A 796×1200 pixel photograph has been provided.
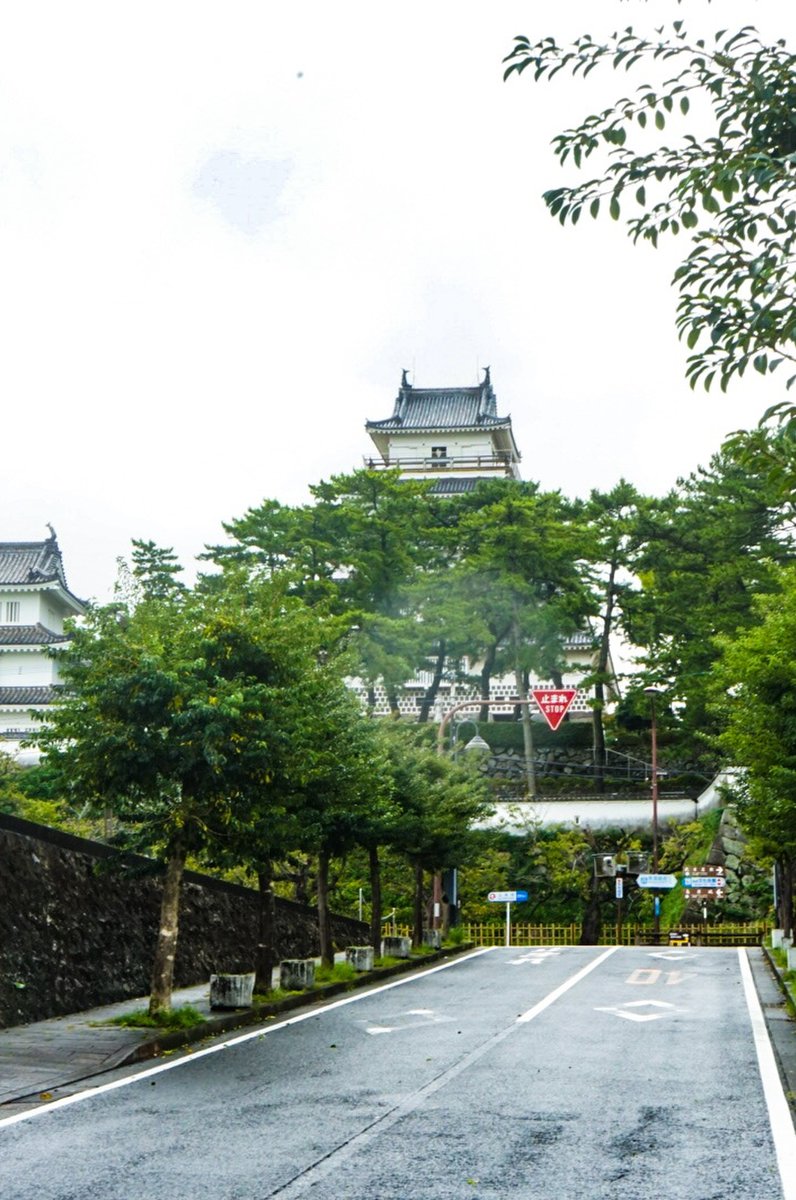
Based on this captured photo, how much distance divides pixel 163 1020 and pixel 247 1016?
2.02 metres

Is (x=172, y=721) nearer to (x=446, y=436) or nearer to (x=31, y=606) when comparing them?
(x=31, y=606)

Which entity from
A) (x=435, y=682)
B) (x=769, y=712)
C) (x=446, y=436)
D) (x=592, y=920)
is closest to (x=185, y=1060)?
(x=769, y=712)

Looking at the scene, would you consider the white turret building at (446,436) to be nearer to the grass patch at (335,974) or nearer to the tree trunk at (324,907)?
the tree trunk at (324,907)

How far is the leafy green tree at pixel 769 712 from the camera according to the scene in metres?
22.9

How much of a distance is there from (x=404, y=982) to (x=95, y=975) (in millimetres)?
8518

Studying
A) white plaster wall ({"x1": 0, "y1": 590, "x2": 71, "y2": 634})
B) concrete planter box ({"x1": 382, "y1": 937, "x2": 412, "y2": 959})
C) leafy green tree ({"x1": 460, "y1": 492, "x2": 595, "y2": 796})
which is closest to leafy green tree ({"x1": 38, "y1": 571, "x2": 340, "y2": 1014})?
concrete planter box ({"x1": 382, "y1": 937, "x2": 412, "y2": 959})

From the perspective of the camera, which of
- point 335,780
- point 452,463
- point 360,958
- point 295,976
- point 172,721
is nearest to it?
point 172,721

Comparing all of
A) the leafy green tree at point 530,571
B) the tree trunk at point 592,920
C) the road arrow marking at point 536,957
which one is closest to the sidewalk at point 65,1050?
the road arrow marking at point 536,957

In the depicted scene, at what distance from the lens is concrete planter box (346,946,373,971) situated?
89.3ft

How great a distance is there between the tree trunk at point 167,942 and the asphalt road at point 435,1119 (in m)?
1.39

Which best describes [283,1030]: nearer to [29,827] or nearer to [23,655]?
[29,827]

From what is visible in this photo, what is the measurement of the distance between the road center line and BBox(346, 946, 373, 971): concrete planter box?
33.1 feet

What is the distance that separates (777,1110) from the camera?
1104cm

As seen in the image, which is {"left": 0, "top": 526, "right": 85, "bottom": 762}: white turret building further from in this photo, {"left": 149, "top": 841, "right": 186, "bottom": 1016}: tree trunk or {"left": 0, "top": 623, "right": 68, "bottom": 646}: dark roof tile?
{"left": 149, "top": 841, "right": 186, "bottom": 1016}: tree trunk
